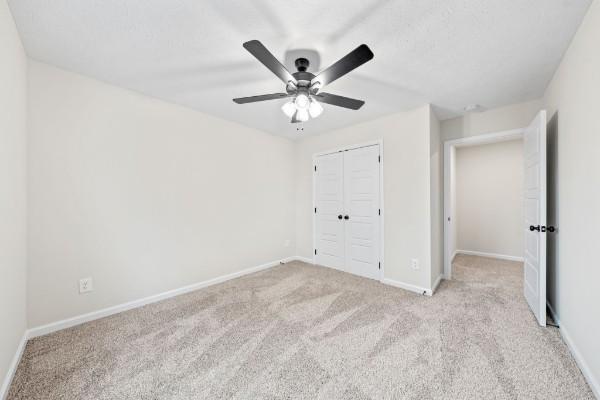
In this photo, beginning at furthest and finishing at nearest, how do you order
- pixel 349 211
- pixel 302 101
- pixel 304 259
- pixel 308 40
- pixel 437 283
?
pixel 304 259
pixel 349 211
pixel 437 283
pixel 302 101
pixel 308 40

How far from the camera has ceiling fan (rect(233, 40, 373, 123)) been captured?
147 cm

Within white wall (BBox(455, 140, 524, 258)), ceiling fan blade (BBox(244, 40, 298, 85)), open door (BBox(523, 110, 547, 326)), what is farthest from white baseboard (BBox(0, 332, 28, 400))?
white wall (BBox(455, 140, 524, 258))

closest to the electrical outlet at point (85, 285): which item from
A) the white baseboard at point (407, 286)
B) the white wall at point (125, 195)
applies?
the white wall at point (125, 195)

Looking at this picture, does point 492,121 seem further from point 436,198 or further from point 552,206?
point 552,206

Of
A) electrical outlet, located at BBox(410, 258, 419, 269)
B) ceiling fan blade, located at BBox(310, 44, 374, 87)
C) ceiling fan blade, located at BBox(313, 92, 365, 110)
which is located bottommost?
electrical outlet, located at BBox(410, 258, 419, 269)

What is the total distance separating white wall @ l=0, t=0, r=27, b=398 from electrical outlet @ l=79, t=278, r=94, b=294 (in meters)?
0.36

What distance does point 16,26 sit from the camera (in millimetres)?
1644

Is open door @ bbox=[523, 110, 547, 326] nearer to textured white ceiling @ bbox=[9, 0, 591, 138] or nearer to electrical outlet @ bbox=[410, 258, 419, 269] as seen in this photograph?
textured white ceiling @ bbox=[9, 0, 591, 138]

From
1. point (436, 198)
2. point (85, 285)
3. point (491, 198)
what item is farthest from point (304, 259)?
point (491, 198)

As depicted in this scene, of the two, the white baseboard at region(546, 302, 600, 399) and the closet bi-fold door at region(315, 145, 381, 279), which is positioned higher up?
the closet bi-fold door at region(315, 145, 381, 279)

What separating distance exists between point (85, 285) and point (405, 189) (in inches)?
141

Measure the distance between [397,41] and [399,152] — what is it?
1.64 meters

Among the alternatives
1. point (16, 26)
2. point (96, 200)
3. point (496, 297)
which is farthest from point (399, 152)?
point (16, 26)

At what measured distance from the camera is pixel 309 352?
1.83 metres
